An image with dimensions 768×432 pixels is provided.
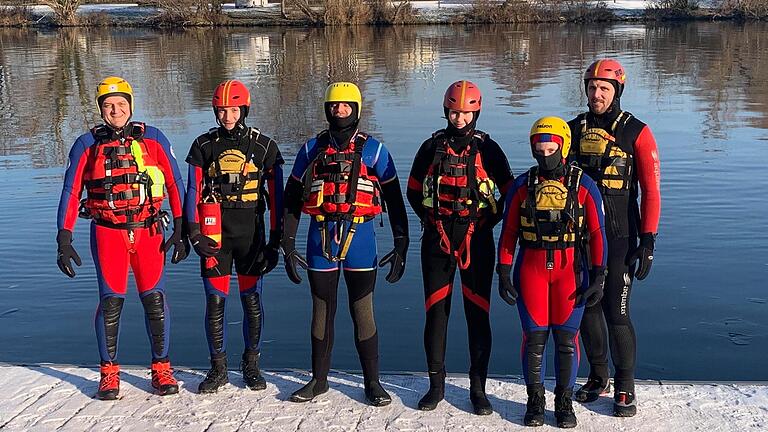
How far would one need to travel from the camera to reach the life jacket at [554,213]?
4117 mm

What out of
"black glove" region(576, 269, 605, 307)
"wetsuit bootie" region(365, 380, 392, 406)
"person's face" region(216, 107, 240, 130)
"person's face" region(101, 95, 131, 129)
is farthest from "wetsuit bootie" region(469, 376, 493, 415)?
"person's face" region(101, 95, 131, 129)

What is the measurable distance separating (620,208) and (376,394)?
1.67m

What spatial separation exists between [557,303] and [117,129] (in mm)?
2538

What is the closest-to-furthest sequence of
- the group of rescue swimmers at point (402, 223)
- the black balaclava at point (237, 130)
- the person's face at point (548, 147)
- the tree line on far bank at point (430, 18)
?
1. the person's face at point (548, 147)
2. the group of rescue swimmers at point (402, 223)
3. the black balaclava at point (237, 130)
4. the tree line on far bank at point (430, 18)

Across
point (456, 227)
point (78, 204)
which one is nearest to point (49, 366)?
point (78, 204)

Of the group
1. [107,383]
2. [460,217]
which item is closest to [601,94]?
[460,217]

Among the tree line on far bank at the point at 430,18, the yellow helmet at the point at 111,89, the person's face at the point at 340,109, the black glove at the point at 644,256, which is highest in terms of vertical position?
the tree line on far bank at the point at 430,18

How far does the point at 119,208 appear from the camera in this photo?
452 centimetres

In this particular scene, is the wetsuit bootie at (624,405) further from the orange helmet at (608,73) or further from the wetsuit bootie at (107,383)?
the wetsuit bootie at (107,383)

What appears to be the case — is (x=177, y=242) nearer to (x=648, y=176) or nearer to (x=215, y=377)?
(x=215, y=377)

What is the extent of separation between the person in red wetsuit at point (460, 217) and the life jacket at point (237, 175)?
88cm

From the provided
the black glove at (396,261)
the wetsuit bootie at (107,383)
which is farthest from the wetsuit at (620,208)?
the wetsuit bootie at (107,383)

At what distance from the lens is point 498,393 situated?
4.67 meters

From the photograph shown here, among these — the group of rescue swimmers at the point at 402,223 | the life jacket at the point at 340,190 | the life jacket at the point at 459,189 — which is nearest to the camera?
the group of rescue swimmers at the point at 402,223
